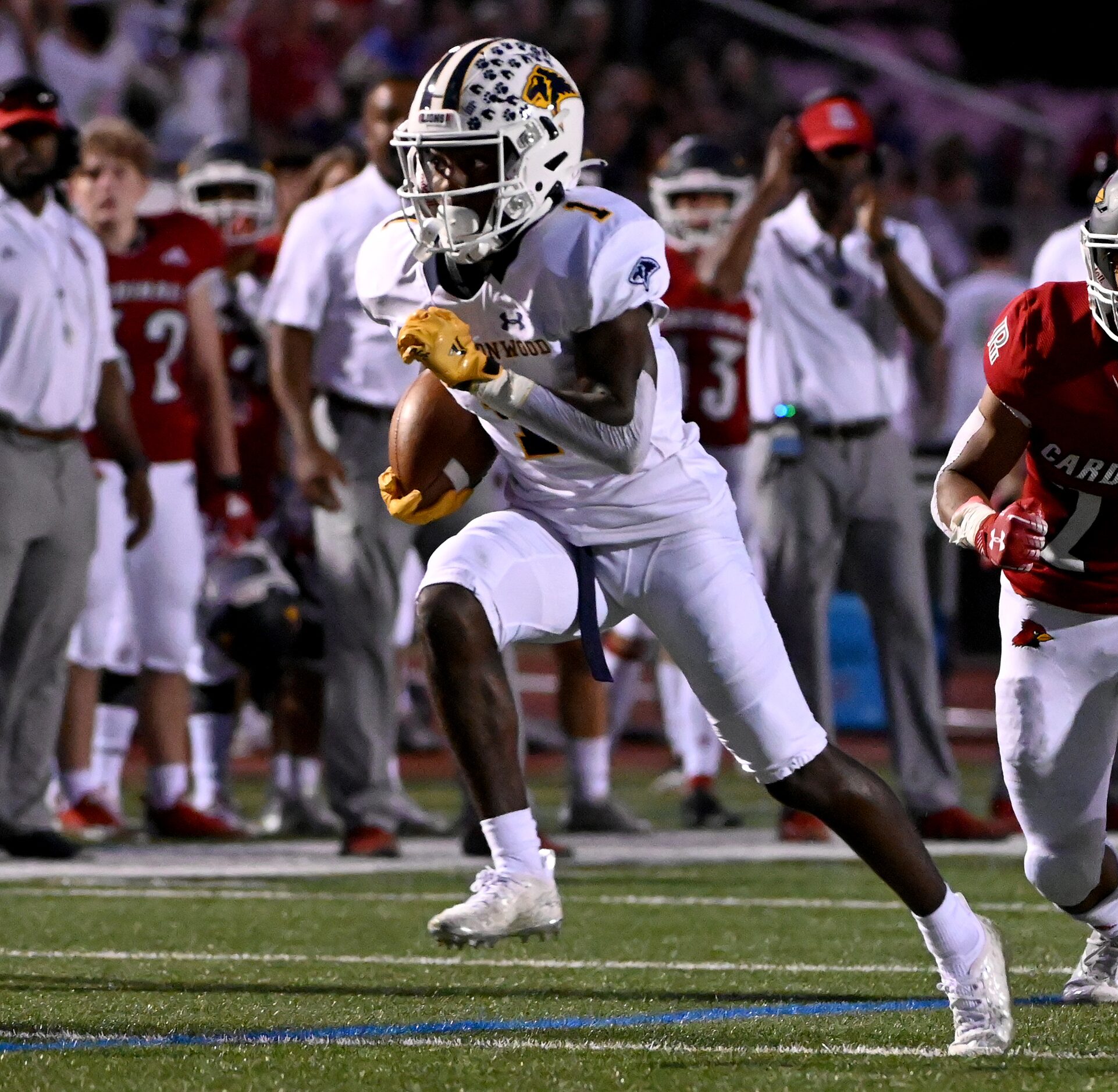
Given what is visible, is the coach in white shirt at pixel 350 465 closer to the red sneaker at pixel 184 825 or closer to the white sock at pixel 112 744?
the red sneaker at pixel 184 825

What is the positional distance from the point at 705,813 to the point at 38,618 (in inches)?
84.6

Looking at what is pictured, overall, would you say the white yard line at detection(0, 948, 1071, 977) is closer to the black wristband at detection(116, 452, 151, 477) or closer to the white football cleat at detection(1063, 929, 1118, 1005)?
the white football cleat at detection(1063, 929, 1118, 1005)

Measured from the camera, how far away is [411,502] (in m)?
3.62

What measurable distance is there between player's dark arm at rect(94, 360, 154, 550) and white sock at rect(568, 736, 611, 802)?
54.7 inches

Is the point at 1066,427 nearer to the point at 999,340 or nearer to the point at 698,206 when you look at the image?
the point at 999,340

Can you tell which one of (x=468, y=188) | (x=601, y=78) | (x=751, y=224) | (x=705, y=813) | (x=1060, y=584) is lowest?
(x=705, y=813)

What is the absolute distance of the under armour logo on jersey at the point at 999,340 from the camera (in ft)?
11.8

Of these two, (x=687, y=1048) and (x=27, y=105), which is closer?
(x=687, y=1048)

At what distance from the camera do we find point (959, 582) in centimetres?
1083

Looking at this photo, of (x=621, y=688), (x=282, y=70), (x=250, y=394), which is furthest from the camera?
(x=282, y=70)

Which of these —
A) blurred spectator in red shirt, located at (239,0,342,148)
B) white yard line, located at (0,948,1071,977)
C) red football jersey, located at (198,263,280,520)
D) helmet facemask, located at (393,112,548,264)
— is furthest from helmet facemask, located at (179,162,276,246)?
blurred spectator in red shirt, located at (239,0,342,148)

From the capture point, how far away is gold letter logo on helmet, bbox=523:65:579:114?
144 inches

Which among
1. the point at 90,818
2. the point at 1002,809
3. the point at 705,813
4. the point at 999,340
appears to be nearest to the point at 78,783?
the point at 90,818

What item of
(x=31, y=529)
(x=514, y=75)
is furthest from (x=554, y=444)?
(x=31, y=529)
